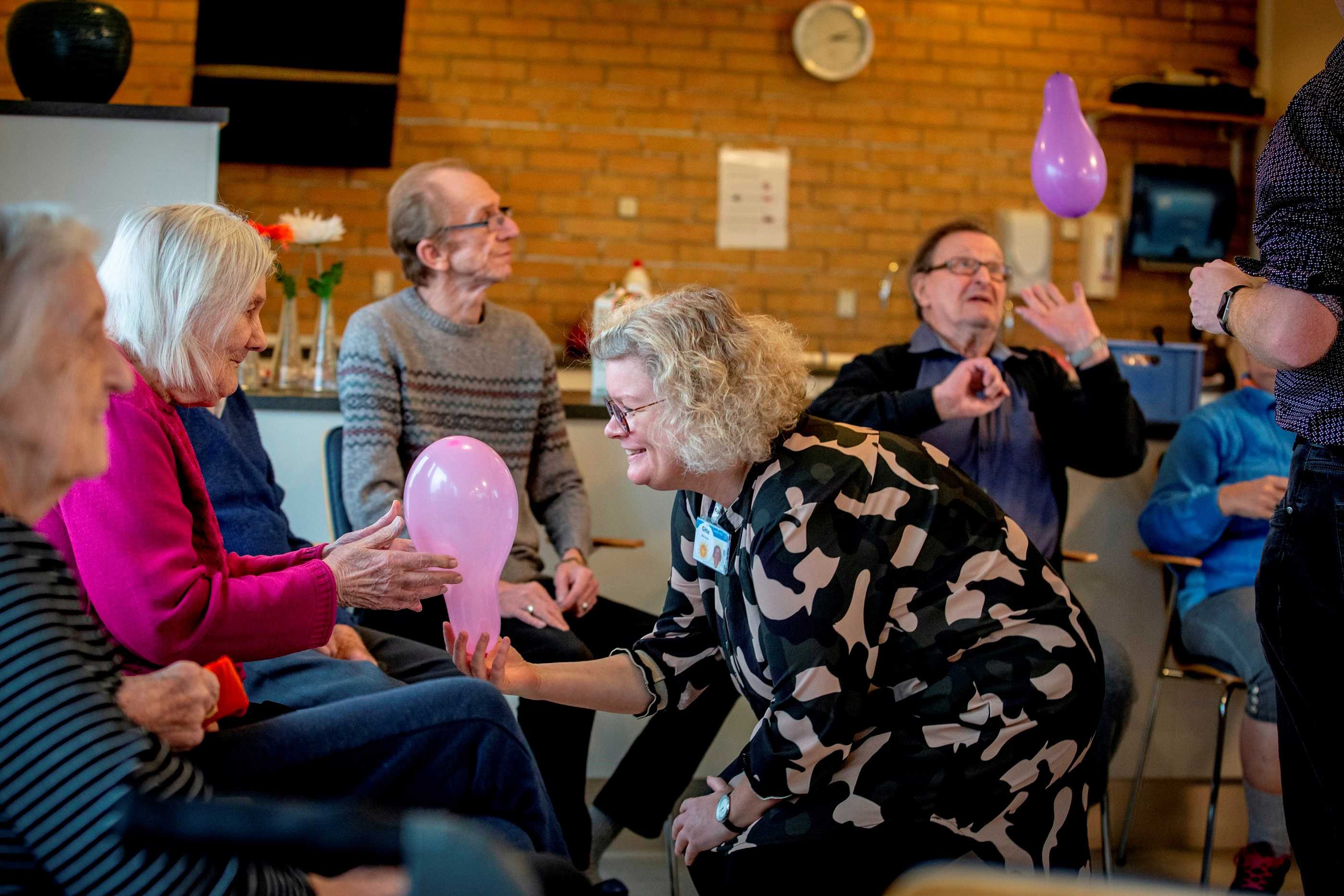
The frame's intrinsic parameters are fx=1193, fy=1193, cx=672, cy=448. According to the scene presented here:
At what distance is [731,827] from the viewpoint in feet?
5.13

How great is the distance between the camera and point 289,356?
332 centimetres

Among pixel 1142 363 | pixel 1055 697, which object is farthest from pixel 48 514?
pixel 1142 363

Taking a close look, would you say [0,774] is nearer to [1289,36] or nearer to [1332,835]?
[1332,835]

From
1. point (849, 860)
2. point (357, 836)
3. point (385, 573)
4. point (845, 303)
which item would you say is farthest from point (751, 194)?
point (357, 836)

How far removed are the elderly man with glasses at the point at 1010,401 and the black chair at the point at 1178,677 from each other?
0.80 ft

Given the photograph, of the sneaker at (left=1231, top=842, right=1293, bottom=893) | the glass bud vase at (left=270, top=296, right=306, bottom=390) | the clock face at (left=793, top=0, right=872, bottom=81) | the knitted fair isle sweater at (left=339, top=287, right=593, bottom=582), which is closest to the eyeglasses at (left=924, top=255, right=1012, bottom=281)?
the knitted fair isle sweater at (left=339, top=287, right=593, bottom=582)

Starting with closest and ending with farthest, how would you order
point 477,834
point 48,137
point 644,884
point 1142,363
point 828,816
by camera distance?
point 477,834
point 828,816
point 644,884
point 48,137
point 1142,363

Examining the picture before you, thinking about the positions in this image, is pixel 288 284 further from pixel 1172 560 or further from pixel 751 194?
pixel 751 194

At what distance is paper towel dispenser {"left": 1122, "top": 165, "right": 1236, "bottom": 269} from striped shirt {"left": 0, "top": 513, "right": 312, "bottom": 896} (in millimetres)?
5477

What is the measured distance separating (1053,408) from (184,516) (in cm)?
195

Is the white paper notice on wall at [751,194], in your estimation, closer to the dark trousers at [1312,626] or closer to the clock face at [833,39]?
the clock face at [833,39]

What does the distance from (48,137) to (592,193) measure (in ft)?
8.96

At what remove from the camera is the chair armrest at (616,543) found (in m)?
2.72

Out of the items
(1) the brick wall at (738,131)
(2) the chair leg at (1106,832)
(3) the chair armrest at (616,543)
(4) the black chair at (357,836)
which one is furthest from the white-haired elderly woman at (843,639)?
(1) the brick wall at (738,131)
